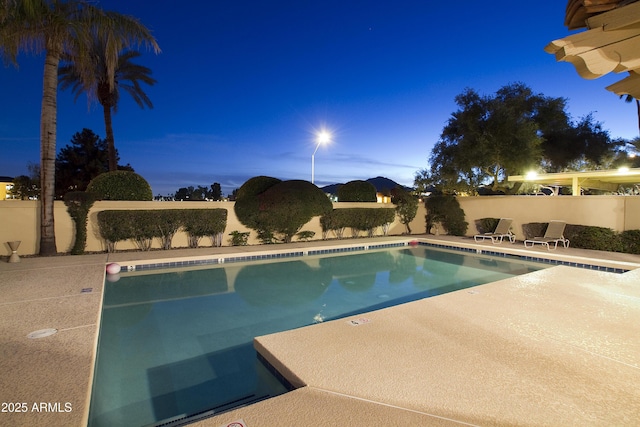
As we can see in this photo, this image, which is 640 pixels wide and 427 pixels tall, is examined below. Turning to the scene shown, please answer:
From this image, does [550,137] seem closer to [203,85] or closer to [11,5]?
[203,85]

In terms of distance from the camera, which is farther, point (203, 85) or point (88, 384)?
point (203, 85)

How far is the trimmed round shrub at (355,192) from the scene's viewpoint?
15.1 metres

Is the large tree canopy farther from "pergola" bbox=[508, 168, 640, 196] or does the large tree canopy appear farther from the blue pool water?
the blue pool water

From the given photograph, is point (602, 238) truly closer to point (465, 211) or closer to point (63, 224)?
point (465, 211)

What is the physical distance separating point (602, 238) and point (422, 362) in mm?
11053

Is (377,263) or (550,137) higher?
(550,137)

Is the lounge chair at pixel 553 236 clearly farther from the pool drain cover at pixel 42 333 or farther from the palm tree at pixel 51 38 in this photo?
the palm tree at pixel 51 38

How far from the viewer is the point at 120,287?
6.89m

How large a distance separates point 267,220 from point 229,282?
175 inches

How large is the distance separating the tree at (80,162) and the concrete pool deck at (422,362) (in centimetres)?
2266

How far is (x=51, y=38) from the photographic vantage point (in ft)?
26.2

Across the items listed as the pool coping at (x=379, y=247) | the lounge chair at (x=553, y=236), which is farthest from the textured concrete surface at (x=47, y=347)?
the lounge chair at (x=553, y=236)

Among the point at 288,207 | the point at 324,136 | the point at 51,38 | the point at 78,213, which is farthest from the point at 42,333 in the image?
the point at 324,136

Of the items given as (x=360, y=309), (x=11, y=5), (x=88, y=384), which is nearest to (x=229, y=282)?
(x=360, y=309)
